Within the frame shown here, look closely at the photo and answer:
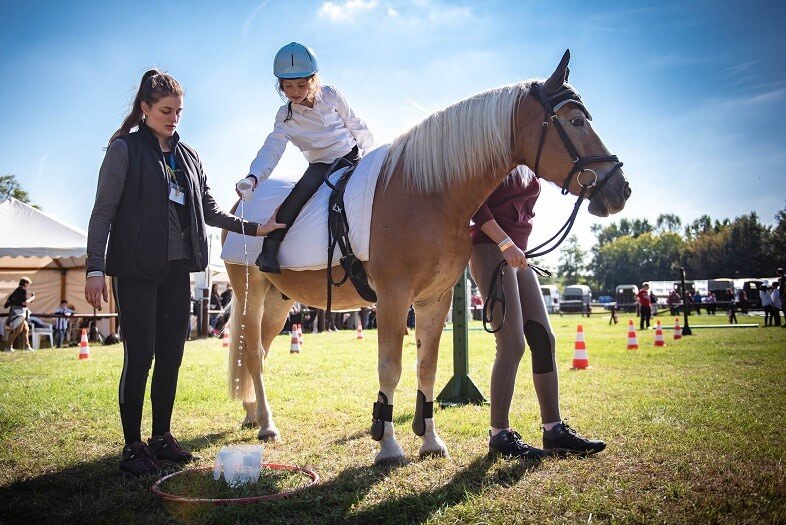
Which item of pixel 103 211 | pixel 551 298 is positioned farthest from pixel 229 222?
pixel 551 298

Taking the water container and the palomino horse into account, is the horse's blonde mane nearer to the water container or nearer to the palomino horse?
the palomino horse

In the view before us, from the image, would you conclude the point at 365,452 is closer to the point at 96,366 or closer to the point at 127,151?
the point at 127,151

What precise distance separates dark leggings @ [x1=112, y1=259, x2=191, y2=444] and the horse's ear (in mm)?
2864

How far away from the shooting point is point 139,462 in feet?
11.9

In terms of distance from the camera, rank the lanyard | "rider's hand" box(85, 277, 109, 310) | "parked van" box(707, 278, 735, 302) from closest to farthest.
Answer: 1. "rider's hand" box(85, 277, 109, 310)
2. the lanyard
3. "parked van" box(707, 278, 735, 302)

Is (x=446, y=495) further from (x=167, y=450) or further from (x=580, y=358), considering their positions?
(x=580, y=358)

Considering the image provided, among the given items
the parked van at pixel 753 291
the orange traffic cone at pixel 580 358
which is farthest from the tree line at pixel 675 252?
the orange traffic cone at pixel 580 358

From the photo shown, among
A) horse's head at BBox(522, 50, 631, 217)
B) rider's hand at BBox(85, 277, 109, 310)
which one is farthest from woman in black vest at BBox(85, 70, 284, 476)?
horse's head at BBox(522, 50, 631, 217)

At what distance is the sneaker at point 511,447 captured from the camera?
3.84m

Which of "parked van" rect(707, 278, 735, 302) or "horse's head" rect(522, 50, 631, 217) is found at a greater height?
"horse's head" rect(522, 50, 631, 217)

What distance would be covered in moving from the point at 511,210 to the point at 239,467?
2.62m

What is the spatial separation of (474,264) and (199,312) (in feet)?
59.8

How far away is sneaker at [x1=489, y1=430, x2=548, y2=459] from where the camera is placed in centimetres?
384

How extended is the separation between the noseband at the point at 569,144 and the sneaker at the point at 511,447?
1766 mm
